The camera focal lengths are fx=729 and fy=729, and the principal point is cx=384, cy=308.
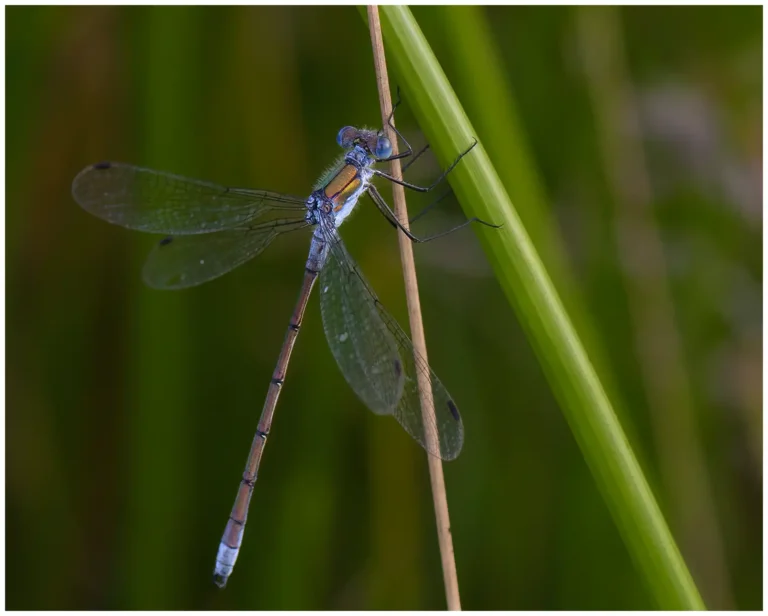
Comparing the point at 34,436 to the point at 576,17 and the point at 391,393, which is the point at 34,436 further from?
the point at 576,17

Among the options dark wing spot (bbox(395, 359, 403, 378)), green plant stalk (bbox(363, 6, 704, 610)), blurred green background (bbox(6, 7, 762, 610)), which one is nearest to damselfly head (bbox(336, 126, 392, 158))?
blurred green background (bbox(6, 7, 762, 610))

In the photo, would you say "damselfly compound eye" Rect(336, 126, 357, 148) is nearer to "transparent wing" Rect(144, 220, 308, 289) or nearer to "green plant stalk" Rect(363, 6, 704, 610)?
"transparent wing" Rect(144, 220, 308, 289)

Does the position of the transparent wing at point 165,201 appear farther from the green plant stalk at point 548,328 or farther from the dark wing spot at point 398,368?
the green plant stalk at point 548,328

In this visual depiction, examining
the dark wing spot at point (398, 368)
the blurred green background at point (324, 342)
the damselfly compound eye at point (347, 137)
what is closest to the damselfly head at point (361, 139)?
the damselfly compound eye at point (347, 137)

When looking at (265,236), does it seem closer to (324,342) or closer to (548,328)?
(324,342)

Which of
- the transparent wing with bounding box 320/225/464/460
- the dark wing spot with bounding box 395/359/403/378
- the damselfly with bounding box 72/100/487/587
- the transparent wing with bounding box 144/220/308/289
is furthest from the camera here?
the transparent wing with bounding box 144/220/308/289

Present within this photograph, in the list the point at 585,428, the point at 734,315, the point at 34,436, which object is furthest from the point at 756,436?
the point at 34,436
